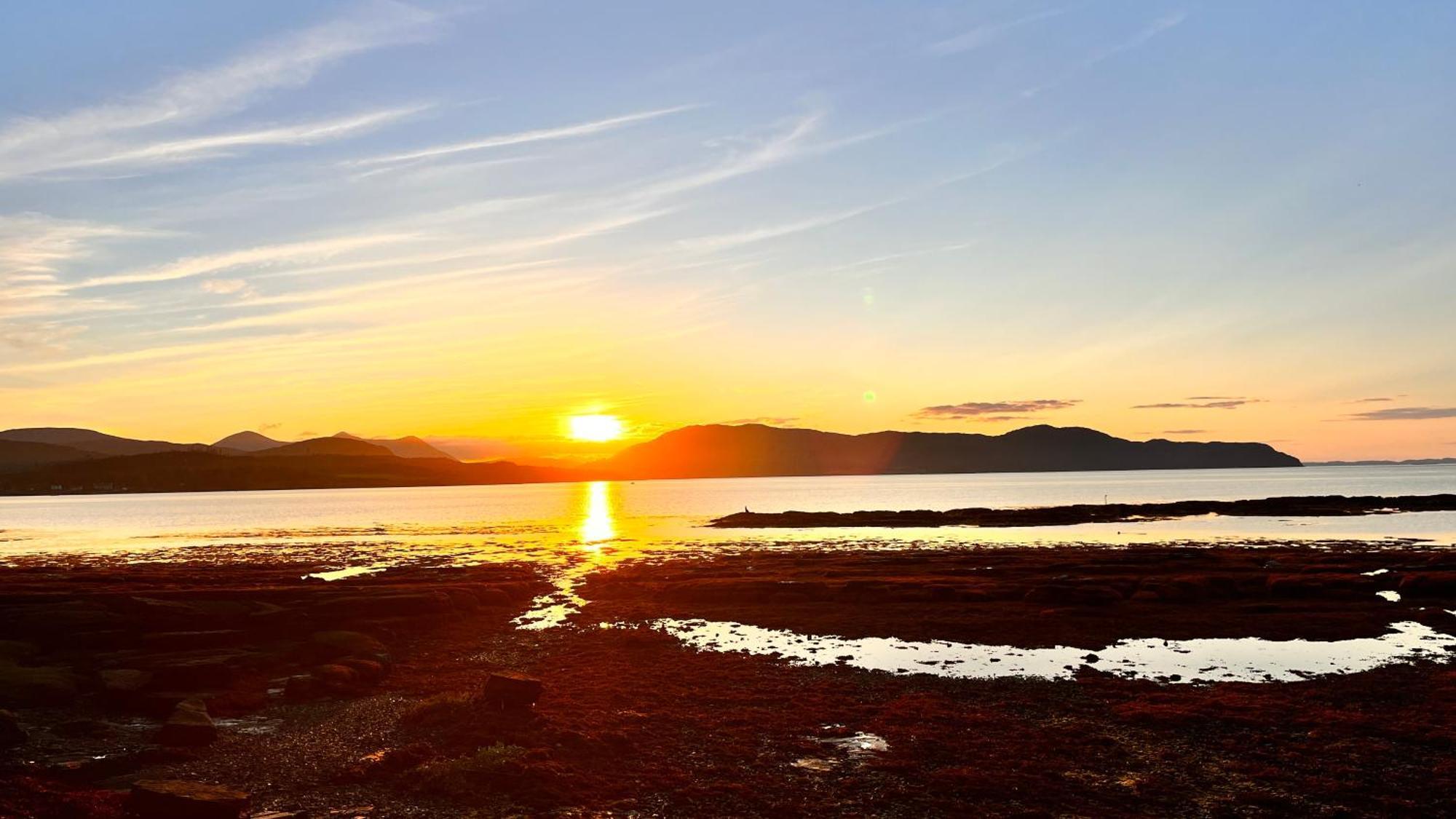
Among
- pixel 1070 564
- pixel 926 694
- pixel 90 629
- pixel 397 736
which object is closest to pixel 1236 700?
pixel 926 694

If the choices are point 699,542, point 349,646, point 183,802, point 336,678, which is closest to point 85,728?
point 336,678

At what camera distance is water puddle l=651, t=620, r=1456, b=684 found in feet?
90.9

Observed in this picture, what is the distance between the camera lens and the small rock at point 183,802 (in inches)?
616

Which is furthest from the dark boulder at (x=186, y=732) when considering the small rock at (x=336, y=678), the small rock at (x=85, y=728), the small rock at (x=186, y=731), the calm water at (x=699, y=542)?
the calm water at (x=699, y=542)

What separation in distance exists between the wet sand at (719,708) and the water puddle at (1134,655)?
2.48ft

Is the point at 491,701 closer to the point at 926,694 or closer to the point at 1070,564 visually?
the point at 926,694

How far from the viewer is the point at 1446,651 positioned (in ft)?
97.4

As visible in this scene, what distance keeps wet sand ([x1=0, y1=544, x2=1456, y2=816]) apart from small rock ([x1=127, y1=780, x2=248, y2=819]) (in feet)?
2.13

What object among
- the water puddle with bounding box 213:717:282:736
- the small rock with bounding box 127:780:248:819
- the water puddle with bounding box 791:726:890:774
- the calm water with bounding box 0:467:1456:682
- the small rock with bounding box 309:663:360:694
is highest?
the small rock with bounding box 127:780:248:819

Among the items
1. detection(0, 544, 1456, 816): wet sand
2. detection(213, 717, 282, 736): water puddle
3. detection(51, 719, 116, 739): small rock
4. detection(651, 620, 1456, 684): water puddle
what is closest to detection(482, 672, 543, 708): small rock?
detection(0, 544, 1456, 816): wet sand

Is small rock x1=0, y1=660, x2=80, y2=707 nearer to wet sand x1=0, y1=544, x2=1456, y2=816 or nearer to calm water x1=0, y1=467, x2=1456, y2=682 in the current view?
wet sand x1=0, y1=544, x2=1456, y2=816

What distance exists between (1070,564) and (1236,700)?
114 feet

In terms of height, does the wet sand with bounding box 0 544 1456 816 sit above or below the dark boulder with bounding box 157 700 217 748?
below

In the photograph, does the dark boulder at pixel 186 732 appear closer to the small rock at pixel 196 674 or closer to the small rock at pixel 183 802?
the small rock at pixel 183 802
